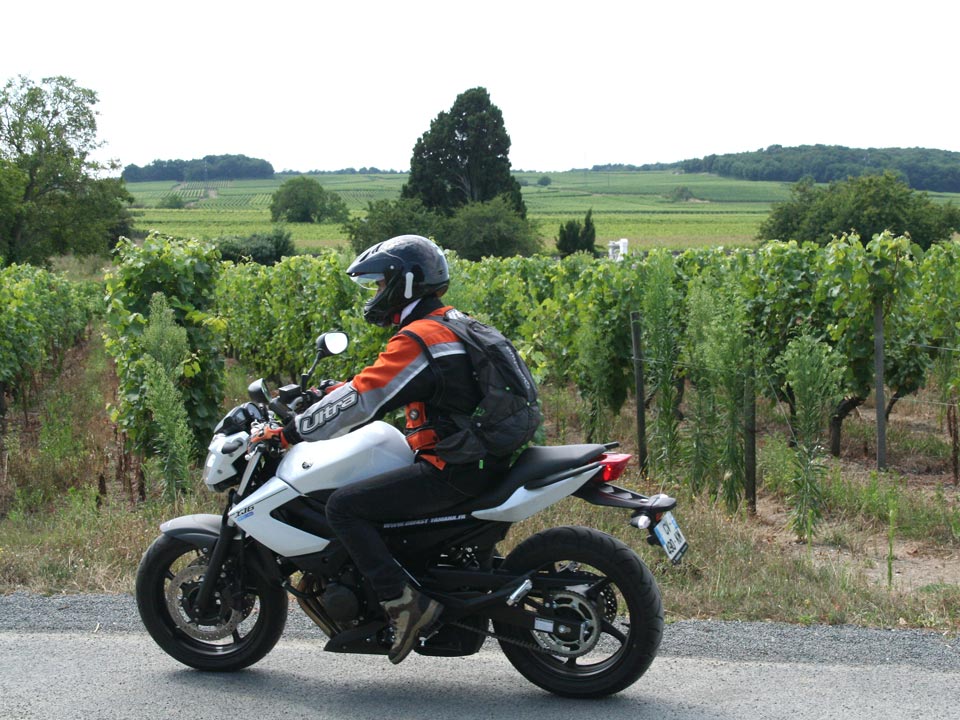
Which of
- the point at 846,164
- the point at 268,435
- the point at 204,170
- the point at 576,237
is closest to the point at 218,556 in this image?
the point at 268,435

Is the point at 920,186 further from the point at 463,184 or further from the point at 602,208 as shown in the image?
the point at 463,184

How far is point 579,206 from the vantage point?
115 metres

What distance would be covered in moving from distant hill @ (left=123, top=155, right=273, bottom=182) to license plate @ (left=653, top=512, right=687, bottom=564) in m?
143

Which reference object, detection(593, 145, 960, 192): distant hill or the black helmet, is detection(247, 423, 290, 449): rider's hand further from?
detection(593, 145, 960, 192): distant hill

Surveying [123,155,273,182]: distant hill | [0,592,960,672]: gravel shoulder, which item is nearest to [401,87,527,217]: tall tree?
[0,592,960,672]: gravel shoulder

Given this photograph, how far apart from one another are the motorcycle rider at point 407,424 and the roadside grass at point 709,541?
153 centimetres

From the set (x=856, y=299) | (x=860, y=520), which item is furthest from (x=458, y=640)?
(x=856, y=299)

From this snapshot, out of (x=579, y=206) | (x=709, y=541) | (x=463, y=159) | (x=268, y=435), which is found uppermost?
(x=463, y=159)

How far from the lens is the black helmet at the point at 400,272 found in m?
4.36

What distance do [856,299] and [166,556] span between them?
813cm

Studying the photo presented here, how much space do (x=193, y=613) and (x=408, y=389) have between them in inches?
58.8

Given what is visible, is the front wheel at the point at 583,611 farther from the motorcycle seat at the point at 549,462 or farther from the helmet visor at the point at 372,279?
the helmet visor at the point at 372,279

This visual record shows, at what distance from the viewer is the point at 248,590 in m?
4.72

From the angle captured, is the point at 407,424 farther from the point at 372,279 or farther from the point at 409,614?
the point at 409,614
